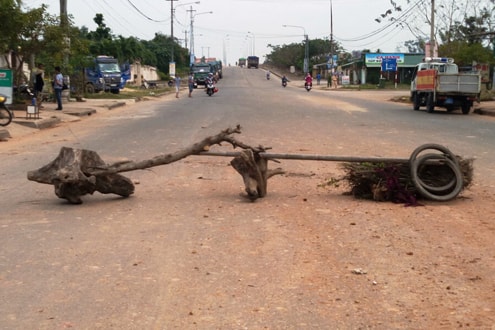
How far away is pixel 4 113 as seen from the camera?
17688 mm

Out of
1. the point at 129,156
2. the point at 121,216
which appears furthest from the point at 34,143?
the point at 121,216

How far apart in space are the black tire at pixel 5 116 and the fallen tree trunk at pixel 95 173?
1000cm

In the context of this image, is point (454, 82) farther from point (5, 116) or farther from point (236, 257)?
point (236, 257)

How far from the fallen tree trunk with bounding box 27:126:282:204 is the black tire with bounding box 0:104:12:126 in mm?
10005

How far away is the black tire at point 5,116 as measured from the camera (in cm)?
1680

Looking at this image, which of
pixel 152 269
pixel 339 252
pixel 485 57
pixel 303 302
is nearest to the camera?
pixel 303 302

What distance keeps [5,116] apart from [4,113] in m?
0.25

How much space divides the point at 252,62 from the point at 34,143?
129m

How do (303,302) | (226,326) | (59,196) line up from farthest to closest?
(59,196) → (303,302) → (226,326)

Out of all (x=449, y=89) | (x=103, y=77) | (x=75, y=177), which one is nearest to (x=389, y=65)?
(x=103, y=77)

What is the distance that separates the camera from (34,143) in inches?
577

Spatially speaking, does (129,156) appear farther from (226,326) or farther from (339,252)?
(226,326)

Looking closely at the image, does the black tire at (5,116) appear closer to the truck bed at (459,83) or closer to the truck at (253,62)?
Answer: the truck bed at (459,83)

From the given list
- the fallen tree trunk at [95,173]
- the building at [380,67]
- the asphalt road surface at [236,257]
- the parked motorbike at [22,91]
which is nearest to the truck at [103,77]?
the parked motorbike at [22,91]
